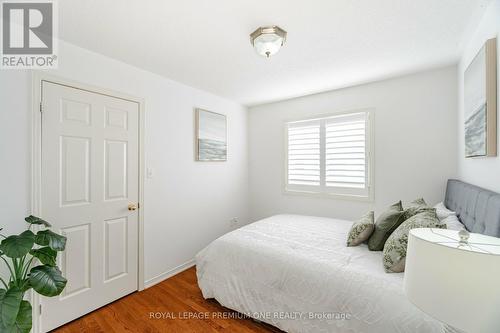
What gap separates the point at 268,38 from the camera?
1.75m

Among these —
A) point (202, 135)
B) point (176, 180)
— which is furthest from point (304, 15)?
point (176, 180)

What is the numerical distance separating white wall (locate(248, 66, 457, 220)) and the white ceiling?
0.24m

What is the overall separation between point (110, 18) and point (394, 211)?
2746 millimetres

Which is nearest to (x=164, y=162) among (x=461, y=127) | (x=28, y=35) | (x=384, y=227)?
(x=28, y=35)

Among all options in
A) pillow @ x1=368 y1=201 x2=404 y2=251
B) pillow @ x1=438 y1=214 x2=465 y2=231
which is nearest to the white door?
pillow @ x1=368 y1=201 x2=404 y2=251

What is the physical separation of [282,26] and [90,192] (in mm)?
2266

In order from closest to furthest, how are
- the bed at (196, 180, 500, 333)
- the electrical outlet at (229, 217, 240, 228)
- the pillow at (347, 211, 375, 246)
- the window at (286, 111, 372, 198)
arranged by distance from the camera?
the bed at (196, 180, 500, 333) < the pillow at (347, 211, 375, 246) < the window at (286, 111, 372, 198) < the electrical outlet at (229, 217, 240, 228)

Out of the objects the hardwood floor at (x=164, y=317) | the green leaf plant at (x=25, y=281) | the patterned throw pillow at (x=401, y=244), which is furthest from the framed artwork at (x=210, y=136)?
the patterned throw pillow at (x=401, y=244)

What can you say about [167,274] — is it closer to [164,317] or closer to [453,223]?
[164,317]

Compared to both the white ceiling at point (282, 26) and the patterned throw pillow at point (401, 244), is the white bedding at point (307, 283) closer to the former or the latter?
the patterned throw pillow at point (401, 244)

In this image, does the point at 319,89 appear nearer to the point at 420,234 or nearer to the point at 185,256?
the point at 420,234

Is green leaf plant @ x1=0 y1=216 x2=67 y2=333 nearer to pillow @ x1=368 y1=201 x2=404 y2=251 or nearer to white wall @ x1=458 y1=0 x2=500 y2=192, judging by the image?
pillow @ x1=368 y1=201 x2=404 y2=251

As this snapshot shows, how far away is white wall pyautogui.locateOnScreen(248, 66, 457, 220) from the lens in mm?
2496

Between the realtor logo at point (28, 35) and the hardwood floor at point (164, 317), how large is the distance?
2.23m
